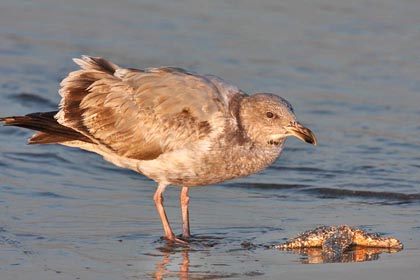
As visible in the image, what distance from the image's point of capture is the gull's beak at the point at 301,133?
812cm

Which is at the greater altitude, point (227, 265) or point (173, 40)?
point (173, 40)

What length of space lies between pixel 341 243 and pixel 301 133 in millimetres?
859

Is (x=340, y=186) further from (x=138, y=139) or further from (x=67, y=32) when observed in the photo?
(x=67, y=32)

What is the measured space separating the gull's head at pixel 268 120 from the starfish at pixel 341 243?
70 cm

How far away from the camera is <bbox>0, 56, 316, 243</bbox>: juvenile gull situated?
8211 mm

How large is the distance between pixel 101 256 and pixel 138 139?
3.82 feet

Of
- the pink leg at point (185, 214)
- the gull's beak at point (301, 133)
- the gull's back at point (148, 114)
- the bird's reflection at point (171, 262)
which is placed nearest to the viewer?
the bird's reflection at point (171, 262)

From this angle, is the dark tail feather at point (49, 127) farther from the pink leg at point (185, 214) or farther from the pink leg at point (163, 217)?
the pink leg at point (185, 214)

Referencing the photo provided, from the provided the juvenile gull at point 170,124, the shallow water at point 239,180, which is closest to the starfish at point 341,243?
the shallow water at point 239,180

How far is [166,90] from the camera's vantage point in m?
8.43

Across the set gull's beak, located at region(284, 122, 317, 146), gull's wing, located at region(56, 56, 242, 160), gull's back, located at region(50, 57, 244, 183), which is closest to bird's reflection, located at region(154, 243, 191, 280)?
gull's back, located at region(50, 57, 244, 183)

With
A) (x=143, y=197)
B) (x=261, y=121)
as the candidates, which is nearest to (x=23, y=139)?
(x=143, y=197)

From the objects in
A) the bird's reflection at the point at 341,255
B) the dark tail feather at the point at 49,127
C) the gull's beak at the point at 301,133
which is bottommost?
the bird's reflection at the point at 341,255

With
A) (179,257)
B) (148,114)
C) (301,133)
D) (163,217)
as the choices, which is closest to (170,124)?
(148,114)
